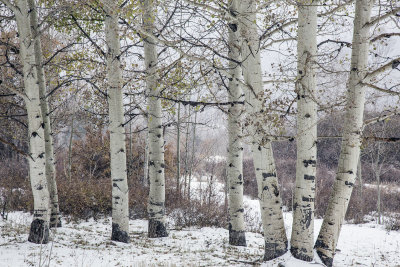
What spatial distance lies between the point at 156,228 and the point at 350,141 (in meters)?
4.59

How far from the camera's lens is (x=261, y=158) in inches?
173

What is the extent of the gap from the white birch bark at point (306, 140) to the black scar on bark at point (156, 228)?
3.54 metres

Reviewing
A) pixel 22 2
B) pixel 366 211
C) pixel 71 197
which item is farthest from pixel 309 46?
pixel 366 211

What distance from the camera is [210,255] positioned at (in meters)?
5.58

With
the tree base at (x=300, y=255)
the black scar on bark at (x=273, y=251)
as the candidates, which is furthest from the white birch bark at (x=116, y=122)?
the tree base at (x=300, y=255)

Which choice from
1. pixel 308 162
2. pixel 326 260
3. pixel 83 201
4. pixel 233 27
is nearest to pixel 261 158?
pixel 308 162

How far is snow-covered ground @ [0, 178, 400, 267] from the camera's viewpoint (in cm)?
444

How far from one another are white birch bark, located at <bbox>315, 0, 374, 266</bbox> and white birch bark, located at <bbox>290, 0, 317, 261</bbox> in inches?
14.9

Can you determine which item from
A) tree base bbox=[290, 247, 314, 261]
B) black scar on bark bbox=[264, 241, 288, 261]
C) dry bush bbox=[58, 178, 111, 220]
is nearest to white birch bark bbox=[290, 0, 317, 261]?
tree base bbox=[290, 247, 314, 261]

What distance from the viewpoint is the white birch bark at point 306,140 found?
13.9ft

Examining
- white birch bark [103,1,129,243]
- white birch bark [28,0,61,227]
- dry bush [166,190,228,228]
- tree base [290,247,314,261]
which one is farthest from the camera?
dry bush [166,190,228,228]

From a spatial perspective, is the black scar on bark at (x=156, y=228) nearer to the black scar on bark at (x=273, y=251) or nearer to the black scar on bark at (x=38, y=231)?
the black scar on bark at (x=38, y=231)

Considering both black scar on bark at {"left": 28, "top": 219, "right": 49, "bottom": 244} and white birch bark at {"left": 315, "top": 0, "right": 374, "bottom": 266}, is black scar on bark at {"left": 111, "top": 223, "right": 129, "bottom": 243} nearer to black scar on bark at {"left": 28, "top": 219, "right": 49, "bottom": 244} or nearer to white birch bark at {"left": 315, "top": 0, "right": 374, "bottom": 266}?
black scar on bark at {"left": 28, "top": 219, "right": 49, "bottom": 244}

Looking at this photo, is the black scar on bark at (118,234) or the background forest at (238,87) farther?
the black scar on bark at (118,234)
